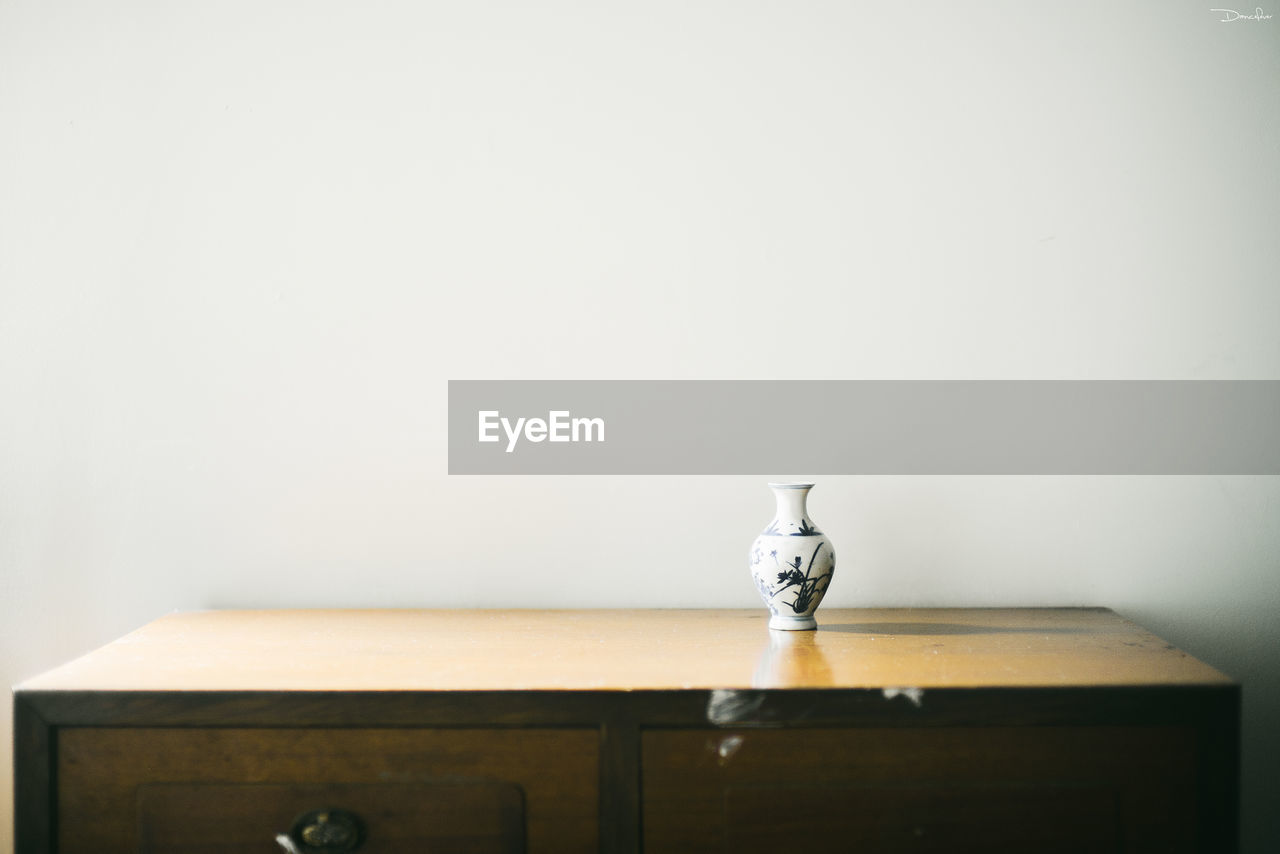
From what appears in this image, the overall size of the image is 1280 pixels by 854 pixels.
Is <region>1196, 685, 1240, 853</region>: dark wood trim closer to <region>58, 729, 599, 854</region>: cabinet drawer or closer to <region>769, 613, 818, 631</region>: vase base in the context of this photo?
<region>769, 613, 818, 631</region>: vase base

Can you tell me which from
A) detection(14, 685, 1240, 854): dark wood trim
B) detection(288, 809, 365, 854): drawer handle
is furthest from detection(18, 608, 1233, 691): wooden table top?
detection(288, 809, 365, 854): drawer handle

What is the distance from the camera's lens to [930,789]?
85 centimetres

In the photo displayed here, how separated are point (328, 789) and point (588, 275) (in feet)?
2.52

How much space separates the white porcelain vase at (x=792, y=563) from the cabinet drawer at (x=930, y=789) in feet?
0.81

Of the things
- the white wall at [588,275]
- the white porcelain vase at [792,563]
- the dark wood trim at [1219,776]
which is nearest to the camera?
the dark wood trim at [1219,776]

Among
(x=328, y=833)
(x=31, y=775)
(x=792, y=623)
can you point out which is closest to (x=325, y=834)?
(x=328, y=833)

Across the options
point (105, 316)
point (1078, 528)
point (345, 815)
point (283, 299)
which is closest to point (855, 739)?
point (345, 815)

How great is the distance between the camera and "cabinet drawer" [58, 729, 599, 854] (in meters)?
0.85

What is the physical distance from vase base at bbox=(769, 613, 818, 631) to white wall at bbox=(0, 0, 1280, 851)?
194 millimetres

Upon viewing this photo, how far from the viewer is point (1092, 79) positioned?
1276 millimetres

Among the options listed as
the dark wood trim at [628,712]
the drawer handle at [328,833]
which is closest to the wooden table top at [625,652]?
the dark wood trim at [628,712]

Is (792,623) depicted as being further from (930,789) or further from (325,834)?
(325,834)

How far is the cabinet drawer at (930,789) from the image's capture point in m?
0.85

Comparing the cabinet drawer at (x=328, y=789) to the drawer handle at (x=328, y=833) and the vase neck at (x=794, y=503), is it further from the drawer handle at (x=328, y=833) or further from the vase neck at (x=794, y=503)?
the vase neck at (x=794, y=503)
